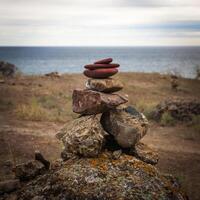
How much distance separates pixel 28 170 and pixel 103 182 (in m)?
1.82

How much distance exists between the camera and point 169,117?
16922 millimetres

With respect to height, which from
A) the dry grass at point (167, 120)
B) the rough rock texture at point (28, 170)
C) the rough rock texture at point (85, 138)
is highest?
the rough rock texture at point (85, 138)

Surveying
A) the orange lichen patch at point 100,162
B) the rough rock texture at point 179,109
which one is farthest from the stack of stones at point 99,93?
the rough rock texture at point 179,109

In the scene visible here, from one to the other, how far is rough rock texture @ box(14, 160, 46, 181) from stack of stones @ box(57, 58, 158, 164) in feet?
1.84

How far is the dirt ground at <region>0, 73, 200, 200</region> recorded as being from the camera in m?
11.8

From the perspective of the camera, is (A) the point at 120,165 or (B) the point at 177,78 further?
(B) the point at 177,78

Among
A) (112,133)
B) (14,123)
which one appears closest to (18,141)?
(14,123)

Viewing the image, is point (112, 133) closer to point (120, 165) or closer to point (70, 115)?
point (120, 165)

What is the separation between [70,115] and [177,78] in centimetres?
1296

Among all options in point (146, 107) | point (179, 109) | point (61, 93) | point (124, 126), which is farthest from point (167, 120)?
point (124, 126)

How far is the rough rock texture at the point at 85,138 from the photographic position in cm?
812

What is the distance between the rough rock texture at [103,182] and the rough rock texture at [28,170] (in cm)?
41

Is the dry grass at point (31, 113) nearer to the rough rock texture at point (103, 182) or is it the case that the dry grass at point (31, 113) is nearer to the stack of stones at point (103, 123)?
the stack of stones at point (103, 123)

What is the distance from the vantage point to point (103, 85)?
340 inches
